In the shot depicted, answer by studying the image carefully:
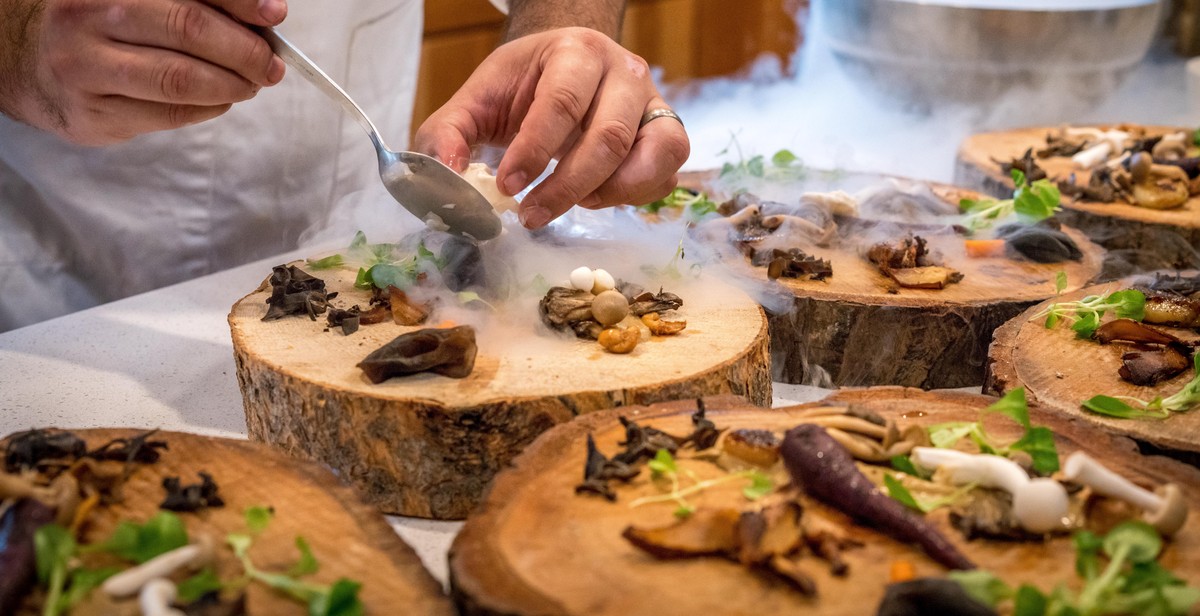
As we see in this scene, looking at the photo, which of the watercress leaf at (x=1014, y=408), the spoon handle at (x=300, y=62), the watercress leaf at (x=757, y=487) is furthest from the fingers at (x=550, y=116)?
the watercress leaf at (x=1014, y=408)

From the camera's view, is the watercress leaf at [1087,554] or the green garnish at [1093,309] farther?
the green garnish at [1093,309]

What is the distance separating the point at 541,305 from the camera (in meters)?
2.00

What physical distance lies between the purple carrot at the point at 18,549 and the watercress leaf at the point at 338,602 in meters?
0.32

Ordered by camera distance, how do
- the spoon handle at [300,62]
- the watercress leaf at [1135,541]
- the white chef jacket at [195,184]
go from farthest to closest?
the white chef jacket at [195,184]
the spoon handle at [300,62]
the watercress leaf at [1135,541]

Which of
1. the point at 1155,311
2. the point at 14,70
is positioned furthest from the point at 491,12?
the point at 1155,311

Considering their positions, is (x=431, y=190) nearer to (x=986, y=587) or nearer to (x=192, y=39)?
(x=192, y=39)

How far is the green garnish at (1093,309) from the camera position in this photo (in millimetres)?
2070

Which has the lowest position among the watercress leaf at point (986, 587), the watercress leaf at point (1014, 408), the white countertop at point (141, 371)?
the white countertop at point (141, 371)

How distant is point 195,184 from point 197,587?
77.4 inches

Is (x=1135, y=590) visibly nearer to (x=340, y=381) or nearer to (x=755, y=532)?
(x=755, y=532)

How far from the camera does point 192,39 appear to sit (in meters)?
1.73

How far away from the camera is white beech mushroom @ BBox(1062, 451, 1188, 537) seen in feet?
4.08

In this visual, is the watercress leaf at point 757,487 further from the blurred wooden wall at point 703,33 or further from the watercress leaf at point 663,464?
the blurred wooden wall at point 703,33

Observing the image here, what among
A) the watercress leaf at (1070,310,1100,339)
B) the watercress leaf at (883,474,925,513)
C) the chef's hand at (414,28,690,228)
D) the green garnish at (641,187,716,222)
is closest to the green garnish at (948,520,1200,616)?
the watercress leaf at (883,474,925,513)
